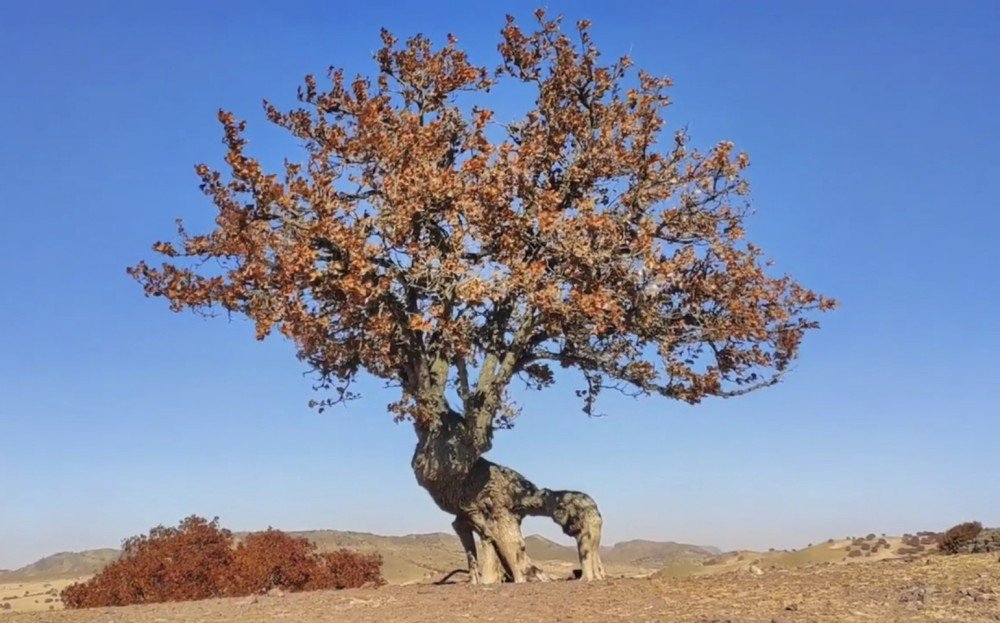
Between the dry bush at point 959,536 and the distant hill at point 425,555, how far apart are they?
14.6 meters

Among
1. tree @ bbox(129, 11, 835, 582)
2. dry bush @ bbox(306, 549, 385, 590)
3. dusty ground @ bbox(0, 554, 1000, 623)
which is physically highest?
tree @ bbox(129, 11, 835, 582)

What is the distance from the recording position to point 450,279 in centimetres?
1388

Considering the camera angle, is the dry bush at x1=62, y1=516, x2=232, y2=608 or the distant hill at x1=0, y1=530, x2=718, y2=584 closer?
the dry bush at x1=62, y1=516, x2=232, y2=608

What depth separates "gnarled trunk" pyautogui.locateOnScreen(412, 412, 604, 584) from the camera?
623 inches

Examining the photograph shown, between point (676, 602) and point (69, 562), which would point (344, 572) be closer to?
point (676, 602)

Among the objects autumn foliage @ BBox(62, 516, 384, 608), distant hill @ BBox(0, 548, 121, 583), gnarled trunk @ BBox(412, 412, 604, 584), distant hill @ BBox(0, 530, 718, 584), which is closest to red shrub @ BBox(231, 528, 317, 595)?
autumn foliage @ BBox(62, 516, 384, 608)

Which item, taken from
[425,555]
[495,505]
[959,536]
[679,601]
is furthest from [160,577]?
[425,555]

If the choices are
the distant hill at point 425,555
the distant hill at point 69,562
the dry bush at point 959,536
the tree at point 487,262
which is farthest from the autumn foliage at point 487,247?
the distant hill at point 69,562

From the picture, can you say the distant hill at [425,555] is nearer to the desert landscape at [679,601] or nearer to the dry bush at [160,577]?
the dry bush at [160,577]

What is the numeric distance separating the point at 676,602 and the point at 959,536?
44.5 ft

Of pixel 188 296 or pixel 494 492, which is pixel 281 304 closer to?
pixel 188 296

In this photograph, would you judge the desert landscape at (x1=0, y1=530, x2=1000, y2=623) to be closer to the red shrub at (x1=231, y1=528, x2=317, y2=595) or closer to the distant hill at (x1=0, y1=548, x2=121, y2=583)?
the red shrub at (x1=231, y1=528, x2=317, y2=595)

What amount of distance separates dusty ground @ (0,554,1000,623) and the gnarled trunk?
179cm

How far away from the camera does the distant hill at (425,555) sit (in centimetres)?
4947
